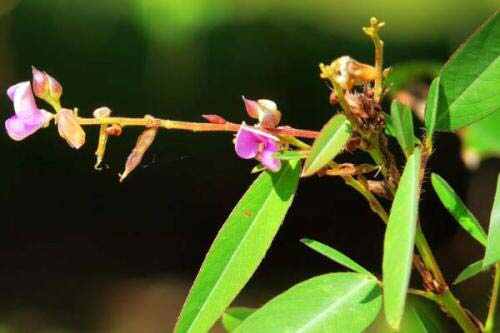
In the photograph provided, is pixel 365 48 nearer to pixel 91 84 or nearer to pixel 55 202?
pixel 91 84

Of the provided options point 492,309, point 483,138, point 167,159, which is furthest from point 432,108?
point 167,159

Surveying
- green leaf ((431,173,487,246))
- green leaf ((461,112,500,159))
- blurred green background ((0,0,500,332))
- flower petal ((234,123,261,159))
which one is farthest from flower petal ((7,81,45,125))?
blurred green background ((0,0,500,332))

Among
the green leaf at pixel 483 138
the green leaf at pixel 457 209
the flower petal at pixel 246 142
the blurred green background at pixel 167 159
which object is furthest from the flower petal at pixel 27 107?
the blurred green background at pixel 167 159

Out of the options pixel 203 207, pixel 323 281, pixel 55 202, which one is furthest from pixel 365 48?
pixel 323 281

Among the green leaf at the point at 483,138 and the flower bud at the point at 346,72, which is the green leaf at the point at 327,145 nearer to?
the flower bud at the point at 346,72

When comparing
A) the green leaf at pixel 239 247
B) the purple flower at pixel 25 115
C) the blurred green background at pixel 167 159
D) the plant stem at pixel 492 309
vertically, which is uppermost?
the purple flower at pixel 25 115
